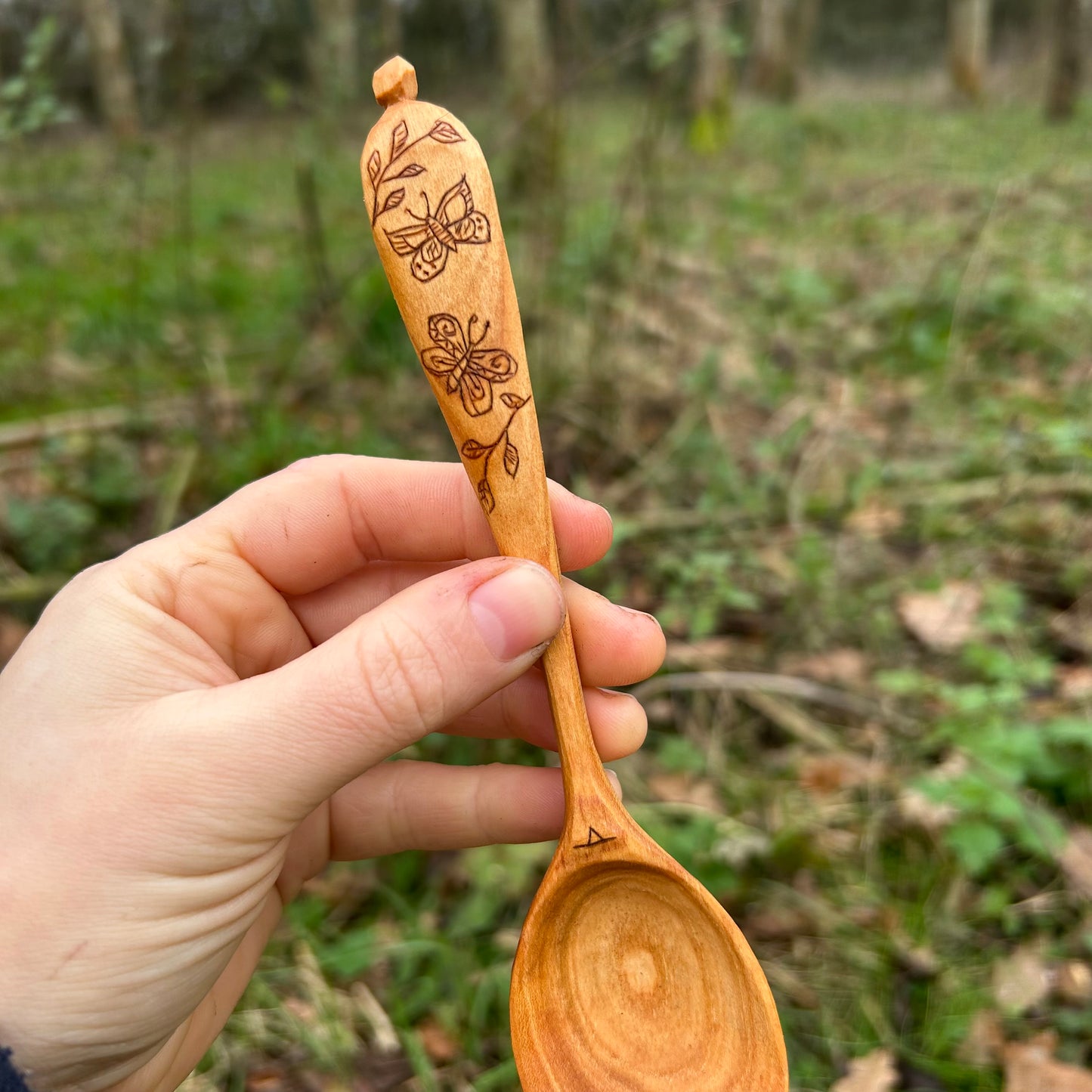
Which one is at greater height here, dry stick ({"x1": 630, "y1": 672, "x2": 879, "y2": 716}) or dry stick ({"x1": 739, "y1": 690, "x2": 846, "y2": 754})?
dry stick ({"x1": 630, "y1": 672, "x2": 879, "y2": 716})

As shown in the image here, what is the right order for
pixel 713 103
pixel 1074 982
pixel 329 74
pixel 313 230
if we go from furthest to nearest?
1. pixel 713 103
2. pixel 329 74
3. pixel 313 230
4. pixel 1074 982

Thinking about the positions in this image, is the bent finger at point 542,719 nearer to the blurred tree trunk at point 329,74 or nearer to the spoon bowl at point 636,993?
the spoon bowl at point 636,993

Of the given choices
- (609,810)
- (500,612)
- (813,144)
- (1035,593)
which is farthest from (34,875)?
(813,144)

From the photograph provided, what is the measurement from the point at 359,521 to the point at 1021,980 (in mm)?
1325

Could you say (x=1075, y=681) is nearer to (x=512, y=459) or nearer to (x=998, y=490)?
(x=998, y=490)

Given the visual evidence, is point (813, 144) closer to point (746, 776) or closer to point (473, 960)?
point (746, 776)

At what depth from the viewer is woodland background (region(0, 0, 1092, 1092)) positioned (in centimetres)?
149

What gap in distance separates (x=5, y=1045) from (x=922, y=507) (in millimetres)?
2284

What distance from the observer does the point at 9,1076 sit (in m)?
0.95

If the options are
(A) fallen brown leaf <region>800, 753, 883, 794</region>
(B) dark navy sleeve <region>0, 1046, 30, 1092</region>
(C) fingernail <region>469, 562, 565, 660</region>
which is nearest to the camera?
(B) dark navy sleeve <region>0, 1046, 30, 1092</region>

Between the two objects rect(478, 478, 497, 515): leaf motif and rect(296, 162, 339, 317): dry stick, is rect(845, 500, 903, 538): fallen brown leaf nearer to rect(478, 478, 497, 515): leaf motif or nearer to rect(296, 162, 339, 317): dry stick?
rect(478, 478, 497, 515): leaf motif

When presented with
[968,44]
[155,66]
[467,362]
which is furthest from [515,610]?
[968,44]

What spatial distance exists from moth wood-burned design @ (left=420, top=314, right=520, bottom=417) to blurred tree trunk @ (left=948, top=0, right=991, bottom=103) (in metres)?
11.1

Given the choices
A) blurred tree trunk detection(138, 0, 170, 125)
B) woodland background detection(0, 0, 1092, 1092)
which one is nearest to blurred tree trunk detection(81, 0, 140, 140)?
woodland background detection(0, 0, 1092, 1092)
